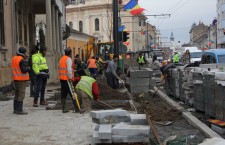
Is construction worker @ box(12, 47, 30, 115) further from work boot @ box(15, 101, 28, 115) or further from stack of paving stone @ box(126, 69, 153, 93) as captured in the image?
stack of paving stone @ box(126, 69, 153, 93)

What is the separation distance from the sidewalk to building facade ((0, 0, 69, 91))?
5.47 meters

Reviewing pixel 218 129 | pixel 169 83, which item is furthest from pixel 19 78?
pixel 169 83

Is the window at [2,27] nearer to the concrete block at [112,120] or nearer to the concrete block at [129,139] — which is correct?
the concrete block at [112,120]

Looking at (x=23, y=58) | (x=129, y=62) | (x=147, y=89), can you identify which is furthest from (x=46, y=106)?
(x=129, y=62)

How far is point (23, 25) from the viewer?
23.8 meters

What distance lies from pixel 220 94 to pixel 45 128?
3.96 m

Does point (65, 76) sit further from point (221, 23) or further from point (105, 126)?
point (221, 23)

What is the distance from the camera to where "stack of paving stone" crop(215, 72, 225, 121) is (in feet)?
29.2

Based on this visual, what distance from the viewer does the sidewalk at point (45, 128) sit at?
7.26 metres

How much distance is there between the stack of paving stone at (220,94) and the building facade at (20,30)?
8772 millimetres

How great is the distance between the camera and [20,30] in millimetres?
22438

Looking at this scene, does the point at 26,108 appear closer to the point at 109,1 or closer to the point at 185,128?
the point at 185,128

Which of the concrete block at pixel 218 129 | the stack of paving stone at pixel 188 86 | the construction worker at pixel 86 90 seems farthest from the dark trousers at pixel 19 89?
the stack of paving stone at pixel 188 86

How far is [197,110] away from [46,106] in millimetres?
4372
